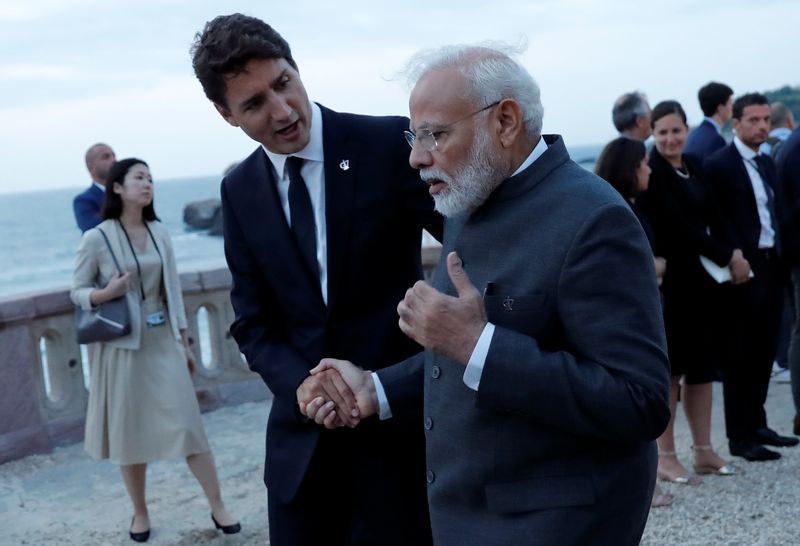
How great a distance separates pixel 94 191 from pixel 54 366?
4.67 ft

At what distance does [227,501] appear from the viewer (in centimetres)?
659

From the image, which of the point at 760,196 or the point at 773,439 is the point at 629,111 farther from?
the point at 773,439

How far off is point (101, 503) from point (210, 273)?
8.09 ft

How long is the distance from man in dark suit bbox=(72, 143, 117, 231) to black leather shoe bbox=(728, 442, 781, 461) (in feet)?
14.6

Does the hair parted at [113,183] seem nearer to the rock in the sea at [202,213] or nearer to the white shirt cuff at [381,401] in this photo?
the white shirt cuff at [381,401]

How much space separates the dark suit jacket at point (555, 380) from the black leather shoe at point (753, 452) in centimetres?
464

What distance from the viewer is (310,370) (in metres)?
2.94

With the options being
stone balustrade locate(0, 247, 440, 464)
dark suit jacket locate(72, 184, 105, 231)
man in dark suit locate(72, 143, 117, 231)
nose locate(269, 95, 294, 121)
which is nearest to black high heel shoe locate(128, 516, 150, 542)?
stone balustrade locate(0, 247, 440, 464)

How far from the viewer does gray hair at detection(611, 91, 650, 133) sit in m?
7.53

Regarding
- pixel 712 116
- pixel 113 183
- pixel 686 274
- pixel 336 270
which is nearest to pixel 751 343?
pixel 686 274

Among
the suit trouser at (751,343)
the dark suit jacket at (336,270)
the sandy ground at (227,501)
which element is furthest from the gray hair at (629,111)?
the dark suit jacket at (336,270)

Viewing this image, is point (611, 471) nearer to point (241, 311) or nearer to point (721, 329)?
point (241, 311)

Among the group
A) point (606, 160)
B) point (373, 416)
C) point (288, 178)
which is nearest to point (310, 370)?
point (373, 416)

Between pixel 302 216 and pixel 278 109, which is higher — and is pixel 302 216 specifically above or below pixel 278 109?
below
